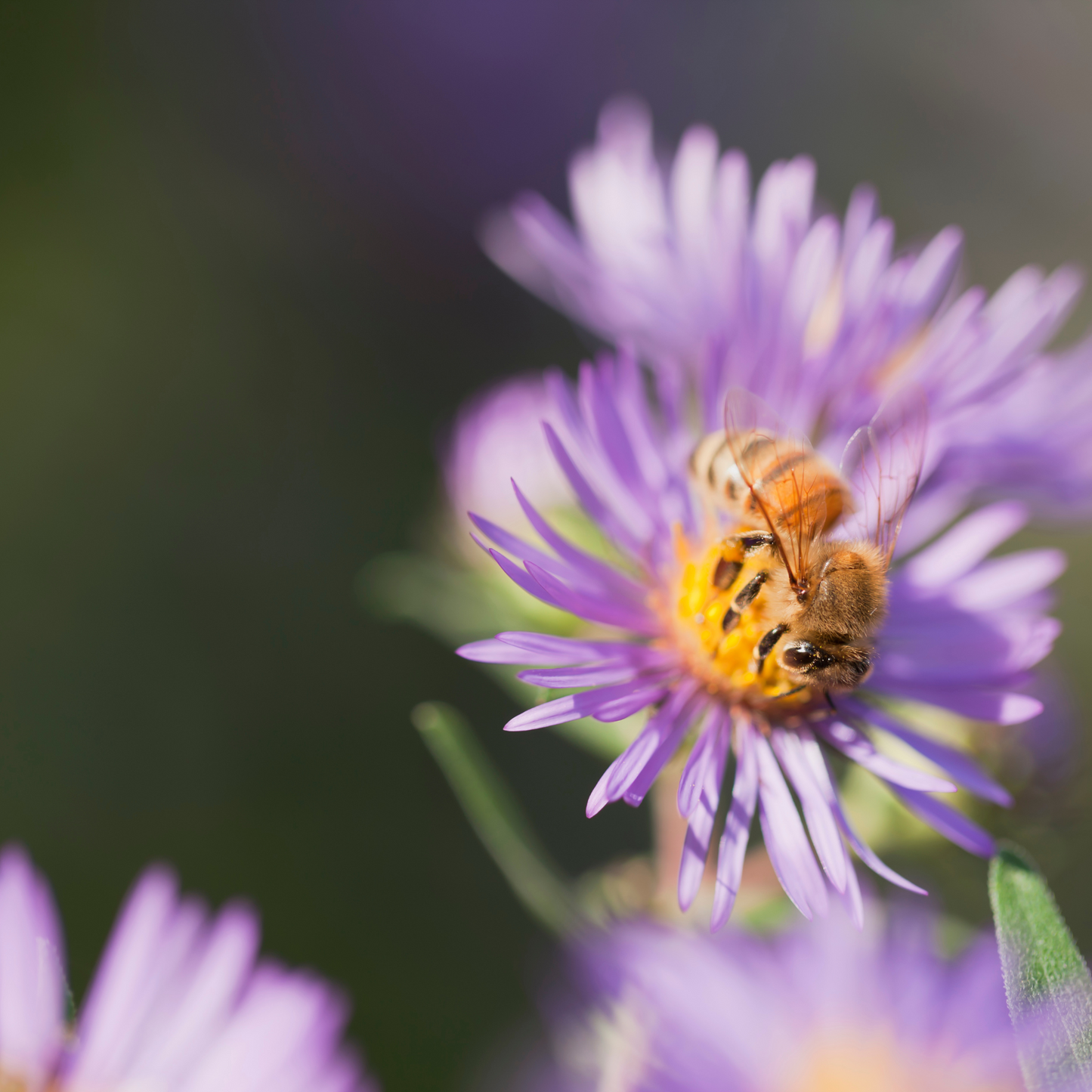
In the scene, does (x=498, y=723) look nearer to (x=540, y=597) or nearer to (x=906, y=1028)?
(x=906, y=1028)

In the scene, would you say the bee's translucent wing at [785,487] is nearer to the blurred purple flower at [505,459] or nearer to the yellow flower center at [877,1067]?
the blurred purple flower at [505,459]

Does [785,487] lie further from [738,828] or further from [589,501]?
[738,828]

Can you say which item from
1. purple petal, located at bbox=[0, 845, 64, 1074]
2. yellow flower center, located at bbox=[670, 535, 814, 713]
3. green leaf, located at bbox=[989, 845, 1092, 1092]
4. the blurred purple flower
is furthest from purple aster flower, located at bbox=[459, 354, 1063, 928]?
purple petal, located at bbox=[0, 845, 64, 1074]

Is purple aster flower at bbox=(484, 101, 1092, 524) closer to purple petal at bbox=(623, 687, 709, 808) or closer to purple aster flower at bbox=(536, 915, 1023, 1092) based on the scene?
purple petal at bbox=(623, 687, 709, 808)

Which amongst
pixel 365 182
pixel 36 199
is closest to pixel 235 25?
pixel 365 182

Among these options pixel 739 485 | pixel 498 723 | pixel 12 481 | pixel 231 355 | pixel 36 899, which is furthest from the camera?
pixel 231 355

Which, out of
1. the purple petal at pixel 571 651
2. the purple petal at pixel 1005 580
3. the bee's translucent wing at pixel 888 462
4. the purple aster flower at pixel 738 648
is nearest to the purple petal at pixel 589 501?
the purple aster flower at pixel 738 648

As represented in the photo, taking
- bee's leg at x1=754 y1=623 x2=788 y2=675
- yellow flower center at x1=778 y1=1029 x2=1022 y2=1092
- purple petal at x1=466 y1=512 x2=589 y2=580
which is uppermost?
purple petal at x1=466 y1=512 x2=589 y2=580
